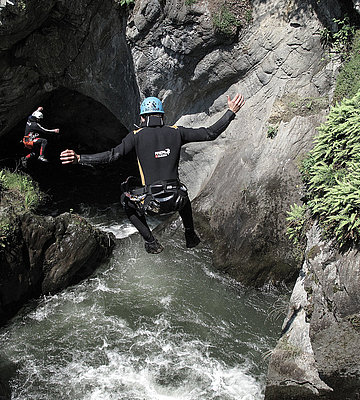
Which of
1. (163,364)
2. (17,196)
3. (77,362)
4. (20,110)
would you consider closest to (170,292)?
(163,364)

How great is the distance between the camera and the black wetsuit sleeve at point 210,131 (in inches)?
226

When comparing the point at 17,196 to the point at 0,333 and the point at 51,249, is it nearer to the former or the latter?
the point at 51,249

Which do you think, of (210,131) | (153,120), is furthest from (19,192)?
(210,131)

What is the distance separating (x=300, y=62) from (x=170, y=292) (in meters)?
6.51

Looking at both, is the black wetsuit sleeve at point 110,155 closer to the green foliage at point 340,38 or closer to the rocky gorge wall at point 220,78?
the rocky gorge wall at point 220,78

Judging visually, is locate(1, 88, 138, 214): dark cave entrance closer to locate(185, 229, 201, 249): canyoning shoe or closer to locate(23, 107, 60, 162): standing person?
locate(23, 107, 60, 162): standing person

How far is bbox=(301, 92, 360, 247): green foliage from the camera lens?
6.51 m

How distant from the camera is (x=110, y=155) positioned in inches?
220

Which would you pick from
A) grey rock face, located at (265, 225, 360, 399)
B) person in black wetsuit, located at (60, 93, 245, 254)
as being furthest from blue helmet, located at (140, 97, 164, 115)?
grey rock face, located at (265, 225, 360, 399)

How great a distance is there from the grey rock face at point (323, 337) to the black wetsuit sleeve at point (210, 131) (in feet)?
9.15

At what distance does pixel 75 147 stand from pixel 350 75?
38.9 ft

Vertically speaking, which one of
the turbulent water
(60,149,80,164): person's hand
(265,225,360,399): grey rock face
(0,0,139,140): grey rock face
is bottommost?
the turbulent water

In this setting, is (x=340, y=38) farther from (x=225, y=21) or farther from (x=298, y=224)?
(x=298, y=224)

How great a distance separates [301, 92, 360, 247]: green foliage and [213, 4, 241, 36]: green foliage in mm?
3878
